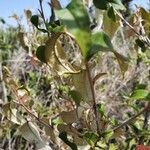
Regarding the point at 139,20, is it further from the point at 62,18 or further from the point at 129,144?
the point at 129,144

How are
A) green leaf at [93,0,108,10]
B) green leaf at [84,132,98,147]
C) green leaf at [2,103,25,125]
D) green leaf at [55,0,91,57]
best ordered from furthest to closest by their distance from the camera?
green leaf at [2,103,25,125] → green leaf at [84,132,98,147] → green leaf at [93,0,108,10] → green leaf at [55,0,91,57]

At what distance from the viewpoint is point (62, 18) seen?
603 mm

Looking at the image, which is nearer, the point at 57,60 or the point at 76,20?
the point at 76,20

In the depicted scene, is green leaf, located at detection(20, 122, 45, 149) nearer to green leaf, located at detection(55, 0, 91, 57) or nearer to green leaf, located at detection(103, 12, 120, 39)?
green leaf, located at detection(103, 12, 120, 39)

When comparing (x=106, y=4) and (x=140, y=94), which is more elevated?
(x=106, y=4)

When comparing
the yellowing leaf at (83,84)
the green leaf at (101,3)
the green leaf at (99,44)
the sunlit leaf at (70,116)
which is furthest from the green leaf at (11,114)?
the green leaf at (99,44)

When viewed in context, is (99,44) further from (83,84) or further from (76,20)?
(83,84)

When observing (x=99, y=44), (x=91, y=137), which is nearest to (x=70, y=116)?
(x=91, y=137)

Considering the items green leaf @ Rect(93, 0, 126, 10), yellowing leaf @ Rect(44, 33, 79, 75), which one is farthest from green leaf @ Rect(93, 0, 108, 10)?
yellowing leaf @ Rect(44, 33, 79, 75)

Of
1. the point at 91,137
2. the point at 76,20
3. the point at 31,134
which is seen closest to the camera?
the point at 76,20

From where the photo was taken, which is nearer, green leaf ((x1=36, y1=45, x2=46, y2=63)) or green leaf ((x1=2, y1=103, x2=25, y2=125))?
green leaf ((x1=36, y1=45, x2=46, y2=63))

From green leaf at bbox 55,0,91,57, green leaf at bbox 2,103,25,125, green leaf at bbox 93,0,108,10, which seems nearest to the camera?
green leaf at bbox 55,0,91,57

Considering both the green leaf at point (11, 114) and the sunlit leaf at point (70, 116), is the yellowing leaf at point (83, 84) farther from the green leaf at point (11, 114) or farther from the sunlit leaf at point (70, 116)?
the green leaf at point (11, 114)

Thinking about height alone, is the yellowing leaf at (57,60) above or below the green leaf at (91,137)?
above
